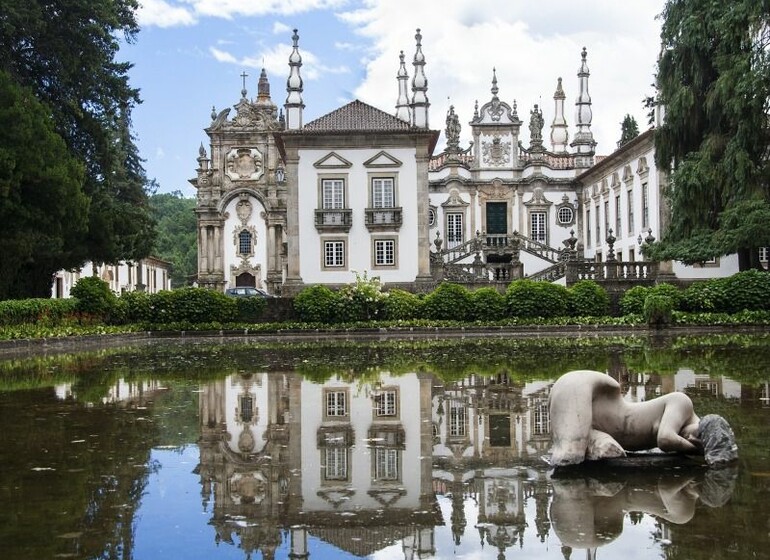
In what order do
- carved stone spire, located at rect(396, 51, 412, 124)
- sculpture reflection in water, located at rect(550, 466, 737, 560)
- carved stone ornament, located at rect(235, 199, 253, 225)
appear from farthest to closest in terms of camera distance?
1. carved stone ornament, located at rect(235, 199, 253, 225)
2. carved stone spire, located at rect(396, 51, 412, 124)
3. sculpture reflection in water, located at rect(550, 466, 737, 560)

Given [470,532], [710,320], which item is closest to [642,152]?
[710,320]

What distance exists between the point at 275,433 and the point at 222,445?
1.98ft

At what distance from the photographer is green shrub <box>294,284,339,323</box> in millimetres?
25391

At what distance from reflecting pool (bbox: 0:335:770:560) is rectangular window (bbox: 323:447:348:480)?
0.05 feet

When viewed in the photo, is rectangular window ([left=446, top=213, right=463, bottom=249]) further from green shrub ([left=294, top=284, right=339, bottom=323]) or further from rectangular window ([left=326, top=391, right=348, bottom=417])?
rectangular window ([left=326, top=391, right=348, bottom=417])

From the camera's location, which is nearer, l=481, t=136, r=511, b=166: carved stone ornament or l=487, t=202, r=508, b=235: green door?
l=487, t=202, r=508, b=235: green door

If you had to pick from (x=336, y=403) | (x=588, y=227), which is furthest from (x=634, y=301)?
(x=588, y=227)

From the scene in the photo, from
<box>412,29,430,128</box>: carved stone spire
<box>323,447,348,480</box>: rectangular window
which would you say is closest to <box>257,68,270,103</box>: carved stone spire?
<box>412,29,430,128</box>: carved stone spire

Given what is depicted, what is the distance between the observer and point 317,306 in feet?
83.3

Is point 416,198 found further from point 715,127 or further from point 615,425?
point 615,425

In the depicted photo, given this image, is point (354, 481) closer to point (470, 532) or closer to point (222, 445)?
point (470, 532)

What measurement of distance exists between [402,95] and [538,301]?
1840cm

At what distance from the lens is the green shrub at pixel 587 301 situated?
25219 mm

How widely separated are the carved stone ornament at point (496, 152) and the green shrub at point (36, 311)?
84.4 ft
